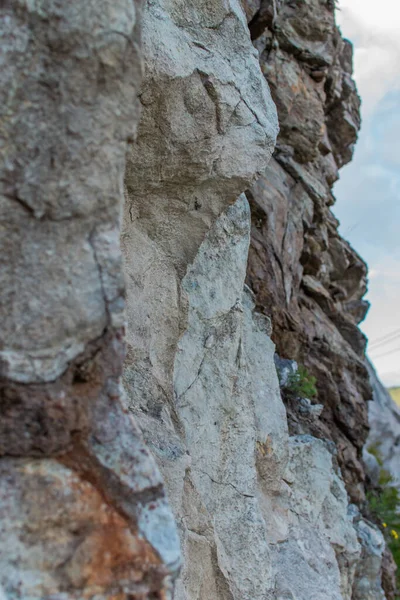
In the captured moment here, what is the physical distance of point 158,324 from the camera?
3803mm

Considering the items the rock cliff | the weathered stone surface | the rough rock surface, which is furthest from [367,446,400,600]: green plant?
the weathered stone surface

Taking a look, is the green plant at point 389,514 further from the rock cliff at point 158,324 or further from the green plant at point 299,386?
the green plant at point 299,386

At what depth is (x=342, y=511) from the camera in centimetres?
662

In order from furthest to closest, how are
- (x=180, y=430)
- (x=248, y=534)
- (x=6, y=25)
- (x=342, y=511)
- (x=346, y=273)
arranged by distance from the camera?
(x=346, y=273) → (x=342, y=511) → (x=248, y=534) → (x=180, y=430) → (x=6, y=25)

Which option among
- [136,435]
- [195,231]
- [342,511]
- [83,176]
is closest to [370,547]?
[342,511]

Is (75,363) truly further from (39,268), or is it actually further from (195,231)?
(195,231)

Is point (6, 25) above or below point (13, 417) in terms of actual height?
above

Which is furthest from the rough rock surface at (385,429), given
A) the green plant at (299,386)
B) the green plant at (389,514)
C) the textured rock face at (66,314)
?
the textured rock face at (66,314)

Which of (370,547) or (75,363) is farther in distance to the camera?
(370,547)

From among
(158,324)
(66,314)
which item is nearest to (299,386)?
(158,324)

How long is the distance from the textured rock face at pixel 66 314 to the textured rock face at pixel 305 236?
18.1 ft

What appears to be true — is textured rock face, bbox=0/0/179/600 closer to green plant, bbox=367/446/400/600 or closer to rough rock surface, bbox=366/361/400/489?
green plant, bbox=367/446/400/600

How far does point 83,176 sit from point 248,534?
316cm

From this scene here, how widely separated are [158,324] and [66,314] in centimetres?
201
